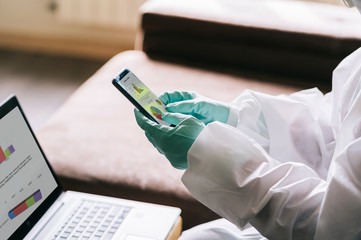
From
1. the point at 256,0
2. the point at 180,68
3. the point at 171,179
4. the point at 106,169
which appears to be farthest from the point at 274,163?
the point at 256,0

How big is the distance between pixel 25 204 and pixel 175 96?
1.27ft

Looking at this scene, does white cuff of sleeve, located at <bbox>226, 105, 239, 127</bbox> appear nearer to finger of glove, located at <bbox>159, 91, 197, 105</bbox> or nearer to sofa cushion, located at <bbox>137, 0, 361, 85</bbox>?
finger of glove, located at <bbox>159, 91, 197, 105</bbox>

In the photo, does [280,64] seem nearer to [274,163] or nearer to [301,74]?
[301,74]

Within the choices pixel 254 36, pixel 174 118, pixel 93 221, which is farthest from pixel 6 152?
pixel 254 36

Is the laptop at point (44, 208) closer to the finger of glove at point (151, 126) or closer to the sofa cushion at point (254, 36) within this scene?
the finger of glove at point (151, 126)

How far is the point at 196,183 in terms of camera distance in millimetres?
917

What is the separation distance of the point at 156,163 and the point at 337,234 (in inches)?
25.8

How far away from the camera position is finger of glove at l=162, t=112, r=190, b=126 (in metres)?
1.00

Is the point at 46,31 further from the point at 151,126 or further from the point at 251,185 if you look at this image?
the point at 251,185

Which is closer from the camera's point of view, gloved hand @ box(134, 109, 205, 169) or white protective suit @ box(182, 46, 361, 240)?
white protective suit @ box(182, 46, 361, 240)

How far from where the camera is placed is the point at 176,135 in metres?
0.95

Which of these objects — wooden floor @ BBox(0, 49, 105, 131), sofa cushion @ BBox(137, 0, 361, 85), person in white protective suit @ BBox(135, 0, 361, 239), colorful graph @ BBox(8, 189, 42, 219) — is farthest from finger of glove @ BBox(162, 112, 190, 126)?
wooden floor @ BBox(0, 49, 105, 131)

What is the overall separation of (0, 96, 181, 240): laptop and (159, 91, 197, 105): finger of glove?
0.74 ft

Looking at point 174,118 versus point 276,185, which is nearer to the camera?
point 276,185
